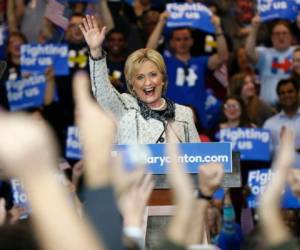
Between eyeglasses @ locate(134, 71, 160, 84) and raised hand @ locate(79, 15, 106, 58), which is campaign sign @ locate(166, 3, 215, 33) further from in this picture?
eyeglasses @ locate(134, 71, 160, 84)

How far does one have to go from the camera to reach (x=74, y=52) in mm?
9570

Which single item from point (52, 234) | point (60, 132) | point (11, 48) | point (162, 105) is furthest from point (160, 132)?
point (11, 48)

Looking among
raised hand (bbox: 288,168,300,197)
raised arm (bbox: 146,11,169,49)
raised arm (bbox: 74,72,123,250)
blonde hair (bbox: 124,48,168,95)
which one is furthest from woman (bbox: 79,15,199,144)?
raised arm (bbox: 146,11,169,49)

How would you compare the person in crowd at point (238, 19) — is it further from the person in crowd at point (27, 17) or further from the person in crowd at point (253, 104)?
the person in crowd at point (27, 17)

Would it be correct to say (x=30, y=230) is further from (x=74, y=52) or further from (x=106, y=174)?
(x=74, y=52)

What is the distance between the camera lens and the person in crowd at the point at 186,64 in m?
9.20

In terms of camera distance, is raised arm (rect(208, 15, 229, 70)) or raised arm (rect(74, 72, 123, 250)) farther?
raised arm (rect(208, 15, 229, 70))

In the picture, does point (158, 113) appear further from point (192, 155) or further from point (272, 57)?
point (272, 57)

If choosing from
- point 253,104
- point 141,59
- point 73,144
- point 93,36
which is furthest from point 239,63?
point 141,59

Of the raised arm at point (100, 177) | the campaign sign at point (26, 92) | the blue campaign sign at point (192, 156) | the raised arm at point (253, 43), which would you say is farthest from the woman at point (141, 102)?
the raised arm at point (253, 43)

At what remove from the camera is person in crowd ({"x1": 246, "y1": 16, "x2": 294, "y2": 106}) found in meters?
9.48

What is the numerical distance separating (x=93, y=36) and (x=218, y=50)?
12.6 feet

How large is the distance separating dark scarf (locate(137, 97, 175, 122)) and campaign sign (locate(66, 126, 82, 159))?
10.9 ft

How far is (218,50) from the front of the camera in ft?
31.2
